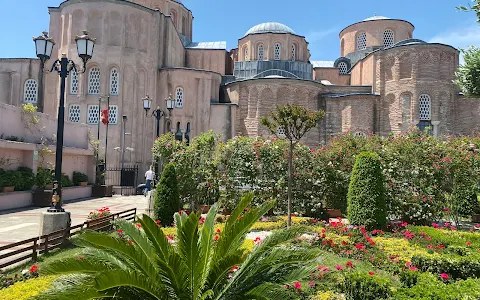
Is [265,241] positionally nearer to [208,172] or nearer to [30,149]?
[208,172]

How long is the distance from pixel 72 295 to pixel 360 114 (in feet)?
101

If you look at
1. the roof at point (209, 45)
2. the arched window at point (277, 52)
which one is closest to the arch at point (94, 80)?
the roof at point (209, 45)

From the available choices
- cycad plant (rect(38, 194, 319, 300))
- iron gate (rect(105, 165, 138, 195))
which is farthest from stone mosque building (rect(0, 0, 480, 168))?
cycad plant (rect(38, 194, 319, 300))

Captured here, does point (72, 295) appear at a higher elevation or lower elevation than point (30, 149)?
lower

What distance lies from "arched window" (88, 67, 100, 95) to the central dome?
15237mm

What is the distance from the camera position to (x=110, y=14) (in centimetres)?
2709

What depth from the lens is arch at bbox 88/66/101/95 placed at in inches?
1076

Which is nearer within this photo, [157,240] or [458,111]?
[157,240]

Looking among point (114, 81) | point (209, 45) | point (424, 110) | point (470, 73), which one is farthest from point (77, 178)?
point (424, 110)

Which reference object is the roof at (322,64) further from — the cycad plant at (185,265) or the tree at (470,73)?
the cycad plant at (185,265)

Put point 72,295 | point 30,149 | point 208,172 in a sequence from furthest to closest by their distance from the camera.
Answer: point 30,149 → point 208,172 → point 72,295

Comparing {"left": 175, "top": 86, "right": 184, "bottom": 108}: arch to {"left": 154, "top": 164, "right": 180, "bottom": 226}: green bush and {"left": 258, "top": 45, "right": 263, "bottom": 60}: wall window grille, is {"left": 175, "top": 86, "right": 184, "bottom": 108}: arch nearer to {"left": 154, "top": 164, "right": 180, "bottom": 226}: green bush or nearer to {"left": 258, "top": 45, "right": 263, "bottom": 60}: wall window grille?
{"left": 258, "top": 45, "right": 263, "bottom": 60}: wall window grille

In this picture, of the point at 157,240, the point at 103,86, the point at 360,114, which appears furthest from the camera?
the point at 360,114

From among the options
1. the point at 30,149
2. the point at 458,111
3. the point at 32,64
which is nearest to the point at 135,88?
the point at 32,64
